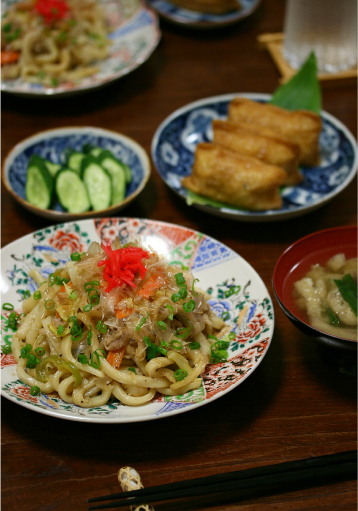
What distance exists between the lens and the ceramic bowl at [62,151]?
2.49 m

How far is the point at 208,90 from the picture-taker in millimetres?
3566

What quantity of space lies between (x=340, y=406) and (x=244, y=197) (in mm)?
1091

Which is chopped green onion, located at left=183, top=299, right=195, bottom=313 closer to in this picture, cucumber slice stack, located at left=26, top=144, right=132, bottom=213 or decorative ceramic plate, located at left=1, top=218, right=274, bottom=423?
decorative ceramic plate, located at left=1, top=218, right=274, bottom=423

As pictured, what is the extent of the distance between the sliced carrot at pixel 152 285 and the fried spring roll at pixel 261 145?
3.86ft

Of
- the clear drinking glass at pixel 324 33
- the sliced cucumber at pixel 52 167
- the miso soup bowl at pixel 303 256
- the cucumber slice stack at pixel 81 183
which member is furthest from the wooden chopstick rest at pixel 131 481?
the clear drinking glass at pixel 324 33

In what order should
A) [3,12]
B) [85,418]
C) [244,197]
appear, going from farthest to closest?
[3,12]
[244,197]
[85,418]

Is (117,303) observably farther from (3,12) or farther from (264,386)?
(3,12)

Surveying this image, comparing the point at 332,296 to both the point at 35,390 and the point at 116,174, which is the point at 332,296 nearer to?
the point at 35,390

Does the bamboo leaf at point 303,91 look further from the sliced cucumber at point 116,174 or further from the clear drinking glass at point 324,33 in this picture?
the sliced cucumber at point 116,174

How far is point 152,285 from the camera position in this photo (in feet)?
5.71

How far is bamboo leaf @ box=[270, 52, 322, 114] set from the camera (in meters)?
3.01

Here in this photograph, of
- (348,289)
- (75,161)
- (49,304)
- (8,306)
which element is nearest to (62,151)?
(75,161)

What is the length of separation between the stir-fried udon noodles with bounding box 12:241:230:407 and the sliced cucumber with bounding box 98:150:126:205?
0.78 meters

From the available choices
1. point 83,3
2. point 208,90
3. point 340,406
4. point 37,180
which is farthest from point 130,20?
point 340,406
